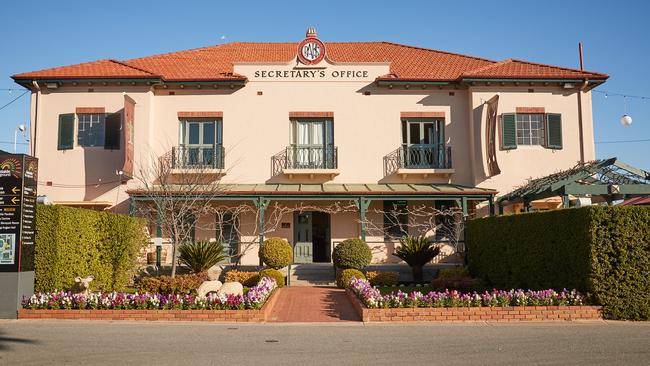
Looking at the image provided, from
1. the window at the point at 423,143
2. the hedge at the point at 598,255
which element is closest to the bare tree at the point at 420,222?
the window at the point at 423,143

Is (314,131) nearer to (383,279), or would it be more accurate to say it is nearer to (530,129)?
(383,279)

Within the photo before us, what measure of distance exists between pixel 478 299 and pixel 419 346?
325 cm

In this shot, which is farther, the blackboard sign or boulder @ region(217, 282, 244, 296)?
boulder @ region(217, 282, 244, 296)

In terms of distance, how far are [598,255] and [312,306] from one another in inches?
234

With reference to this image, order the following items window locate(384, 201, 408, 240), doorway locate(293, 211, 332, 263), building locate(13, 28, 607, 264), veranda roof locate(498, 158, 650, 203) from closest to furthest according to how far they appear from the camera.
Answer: veranda roof locate(498, 158, 650, 203) → building locate(13, 28, 607, 264) → window locate(384, 201, 408, 240) → doorway locate(293, 211, 332, 263)

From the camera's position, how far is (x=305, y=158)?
21.7 metres

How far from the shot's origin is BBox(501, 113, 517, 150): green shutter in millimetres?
20897

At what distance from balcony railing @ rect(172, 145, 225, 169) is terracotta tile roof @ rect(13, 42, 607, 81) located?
8.09 ft

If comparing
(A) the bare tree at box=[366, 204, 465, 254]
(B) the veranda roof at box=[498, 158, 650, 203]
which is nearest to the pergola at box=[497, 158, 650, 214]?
(B) the veranda roof at box=[498, 158, 650, 203]

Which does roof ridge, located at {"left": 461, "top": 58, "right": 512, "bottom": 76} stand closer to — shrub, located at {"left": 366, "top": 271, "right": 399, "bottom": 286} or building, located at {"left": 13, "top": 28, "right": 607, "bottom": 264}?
building, located at {"left": 13, "top": 28, "right": 607, "bottom": 264}

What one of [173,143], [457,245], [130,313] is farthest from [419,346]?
[173,143]

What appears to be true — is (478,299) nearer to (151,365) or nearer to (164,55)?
(151,365)

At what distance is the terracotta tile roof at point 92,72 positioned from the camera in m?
20.7

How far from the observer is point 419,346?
830 centimetres
